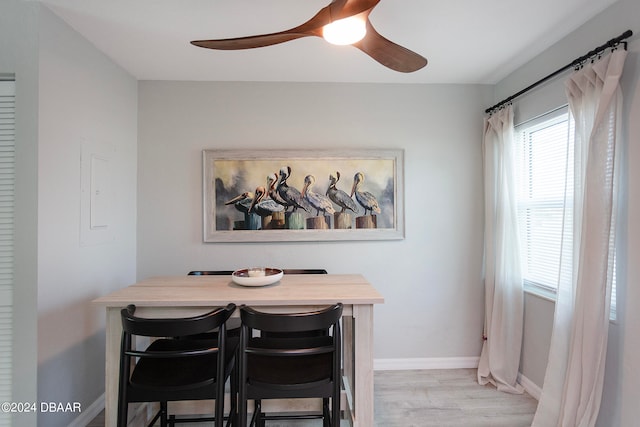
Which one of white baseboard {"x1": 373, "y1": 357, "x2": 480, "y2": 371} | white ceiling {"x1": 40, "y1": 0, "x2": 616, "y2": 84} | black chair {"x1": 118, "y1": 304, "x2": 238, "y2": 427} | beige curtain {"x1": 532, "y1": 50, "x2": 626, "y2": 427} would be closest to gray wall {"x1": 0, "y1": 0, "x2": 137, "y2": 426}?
white ceiling {"x1": 40, "y1": 0, "x2": 616, "y2": 84}

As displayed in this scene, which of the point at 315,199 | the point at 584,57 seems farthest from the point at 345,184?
the point at 584,57

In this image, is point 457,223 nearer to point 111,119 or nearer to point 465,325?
point 465,325

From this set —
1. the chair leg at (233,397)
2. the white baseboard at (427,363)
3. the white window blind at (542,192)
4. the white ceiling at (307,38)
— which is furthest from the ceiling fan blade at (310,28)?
the white baseboard at (427,363)

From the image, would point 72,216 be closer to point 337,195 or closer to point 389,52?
point 337,195

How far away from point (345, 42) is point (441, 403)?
247 cm

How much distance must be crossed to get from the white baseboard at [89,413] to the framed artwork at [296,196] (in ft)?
4.53

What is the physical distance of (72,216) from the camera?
6.63ft

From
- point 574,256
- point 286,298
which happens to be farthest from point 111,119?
point 574,256

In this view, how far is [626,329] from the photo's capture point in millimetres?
1652

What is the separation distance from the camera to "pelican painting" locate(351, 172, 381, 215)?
2832 mm

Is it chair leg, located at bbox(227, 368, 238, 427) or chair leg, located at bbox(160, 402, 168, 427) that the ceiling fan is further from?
chair leg, located at bbox(160, 402, 168, 427)

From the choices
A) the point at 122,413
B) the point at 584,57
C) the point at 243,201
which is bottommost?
the point at 122,413

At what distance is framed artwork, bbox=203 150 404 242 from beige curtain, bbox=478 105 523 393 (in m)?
0.81

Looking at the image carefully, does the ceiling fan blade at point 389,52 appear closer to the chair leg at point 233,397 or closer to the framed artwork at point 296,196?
the framed artwork at point 296,196
